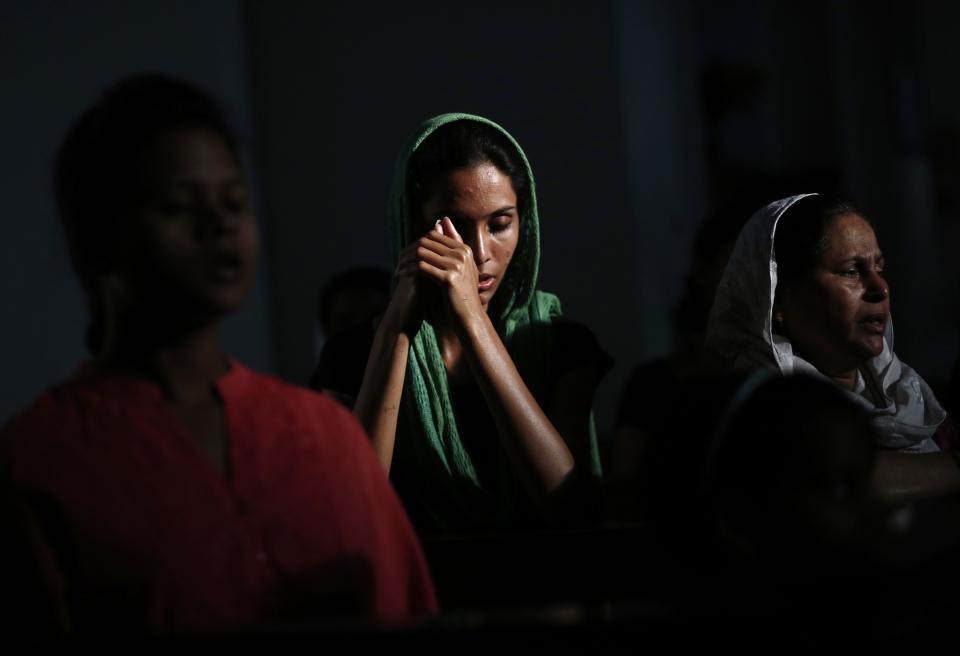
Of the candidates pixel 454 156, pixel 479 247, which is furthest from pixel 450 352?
pixel 454 156

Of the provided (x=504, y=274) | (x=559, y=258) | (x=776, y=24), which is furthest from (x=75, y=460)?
(x=776, y=24)

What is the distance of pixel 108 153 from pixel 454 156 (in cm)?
86

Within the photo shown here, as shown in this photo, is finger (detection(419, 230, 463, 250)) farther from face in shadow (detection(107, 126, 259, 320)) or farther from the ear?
face in shadow (detection(107, 126, 259, 320))

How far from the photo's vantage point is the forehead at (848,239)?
178 cm

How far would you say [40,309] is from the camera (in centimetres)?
313

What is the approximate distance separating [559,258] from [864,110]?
3.63 m

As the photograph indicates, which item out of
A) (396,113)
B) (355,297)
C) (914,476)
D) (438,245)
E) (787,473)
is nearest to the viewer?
(787,473)

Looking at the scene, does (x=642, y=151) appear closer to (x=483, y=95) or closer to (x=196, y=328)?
(x=483, y=95)

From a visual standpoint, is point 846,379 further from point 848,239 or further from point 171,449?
point 171,449

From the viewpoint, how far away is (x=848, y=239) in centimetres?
178

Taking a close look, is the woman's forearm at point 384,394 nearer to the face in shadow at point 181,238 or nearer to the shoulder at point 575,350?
the shoulder at point 575,350

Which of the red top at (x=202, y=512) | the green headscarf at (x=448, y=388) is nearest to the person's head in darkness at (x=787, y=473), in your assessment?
the red top at (x=202, y=512)

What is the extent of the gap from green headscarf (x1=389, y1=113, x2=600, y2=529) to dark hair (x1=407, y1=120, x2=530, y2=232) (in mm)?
11

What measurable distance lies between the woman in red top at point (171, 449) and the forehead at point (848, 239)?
943 millimetres
